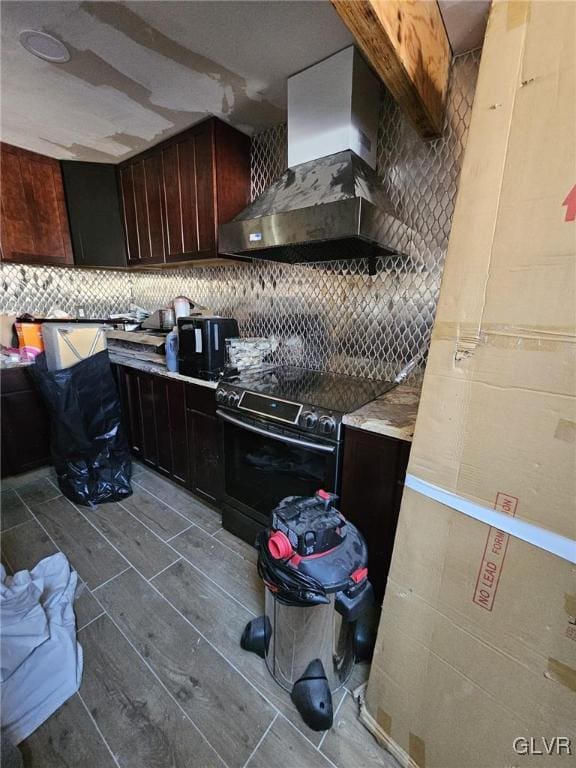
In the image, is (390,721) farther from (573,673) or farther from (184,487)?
(184,487)

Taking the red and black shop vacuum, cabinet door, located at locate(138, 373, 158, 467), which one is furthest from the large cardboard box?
cabinet door, located at locate(138, 373, 158, 467)

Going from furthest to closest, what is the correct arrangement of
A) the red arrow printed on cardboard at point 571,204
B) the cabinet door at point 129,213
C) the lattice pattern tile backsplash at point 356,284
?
the cabinet door at point 129,213
the lattice pattern tile backsplash at point 356,284
the red arrow printed on cardboard at point 571,204

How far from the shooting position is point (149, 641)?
1.25 meters

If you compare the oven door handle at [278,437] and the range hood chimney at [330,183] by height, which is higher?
the range hood chimney at [330,183]

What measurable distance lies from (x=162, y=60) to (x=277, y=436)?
1.80 meters

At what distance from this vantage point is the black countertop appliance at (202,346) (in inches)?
71.0

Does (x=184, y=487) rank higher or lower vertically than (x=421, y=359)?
lower

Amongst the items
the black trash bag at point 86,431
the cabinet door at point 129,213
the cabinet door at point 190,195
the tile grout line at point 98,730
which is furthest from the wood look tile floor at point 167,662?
the cabinet door at point 129,213

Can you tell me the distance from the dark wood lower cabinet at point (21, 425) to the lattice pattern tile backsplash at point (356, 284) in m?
0.80

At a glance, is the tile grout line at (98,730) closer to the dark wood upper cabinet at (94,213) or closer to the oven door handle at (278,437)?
the oven door handle at (278,437)

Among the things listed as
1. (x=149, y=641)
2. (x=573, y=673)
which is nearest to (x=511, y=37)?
(x=573, y=673)

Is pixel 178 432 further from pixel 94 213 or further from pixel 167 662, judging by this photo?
pixel 94 213

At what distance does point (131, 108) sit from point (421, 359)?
217 centimetres

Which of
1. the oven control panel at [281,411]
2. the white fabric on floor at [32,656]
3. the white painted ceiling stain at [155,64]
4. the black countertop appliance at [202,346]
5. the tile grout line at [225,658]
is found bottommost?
the tile grout line at [225,658]
